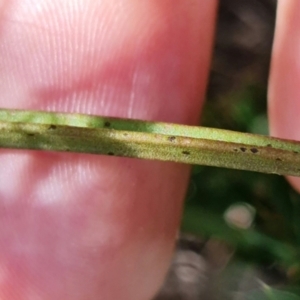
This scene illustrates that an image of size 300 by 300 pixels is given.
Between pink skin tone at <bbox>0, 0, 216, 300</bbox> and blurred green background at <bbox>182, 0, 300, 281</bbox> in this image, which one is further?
blurred green background at <bbox>182, 0, 300, 281</bbox>

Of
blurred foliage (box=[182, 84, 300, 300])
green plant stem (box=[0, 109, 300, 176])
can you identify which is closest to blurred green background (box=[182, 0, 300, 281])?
blurred foliage (box=[182, 84, 300, 300])

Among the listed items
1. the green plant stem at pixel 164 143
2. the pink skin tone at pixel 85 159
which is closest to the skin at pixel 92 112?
the pink skin tone at pixel 85 159

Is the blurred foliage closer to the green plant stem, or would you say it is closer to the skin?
the skin

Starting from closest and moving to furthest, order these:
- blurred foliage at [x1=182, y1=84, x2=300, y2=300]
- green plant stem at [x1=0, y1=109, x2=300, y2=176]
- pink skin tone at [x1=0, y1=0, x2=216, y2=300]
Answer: green plant stem at [x1=0, y1=109, x2=300, y2=176], pink skin tone at [x1=0, y1=0, x2=216, y2=300], blurred foliage at [x1=182, y1=84, x2=300, y2=300]

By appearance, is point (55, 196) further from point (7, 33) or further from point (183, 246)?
point (183, 246)

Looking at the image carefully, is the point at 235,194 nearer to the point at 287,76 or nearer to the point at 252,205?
the point at 252,205
